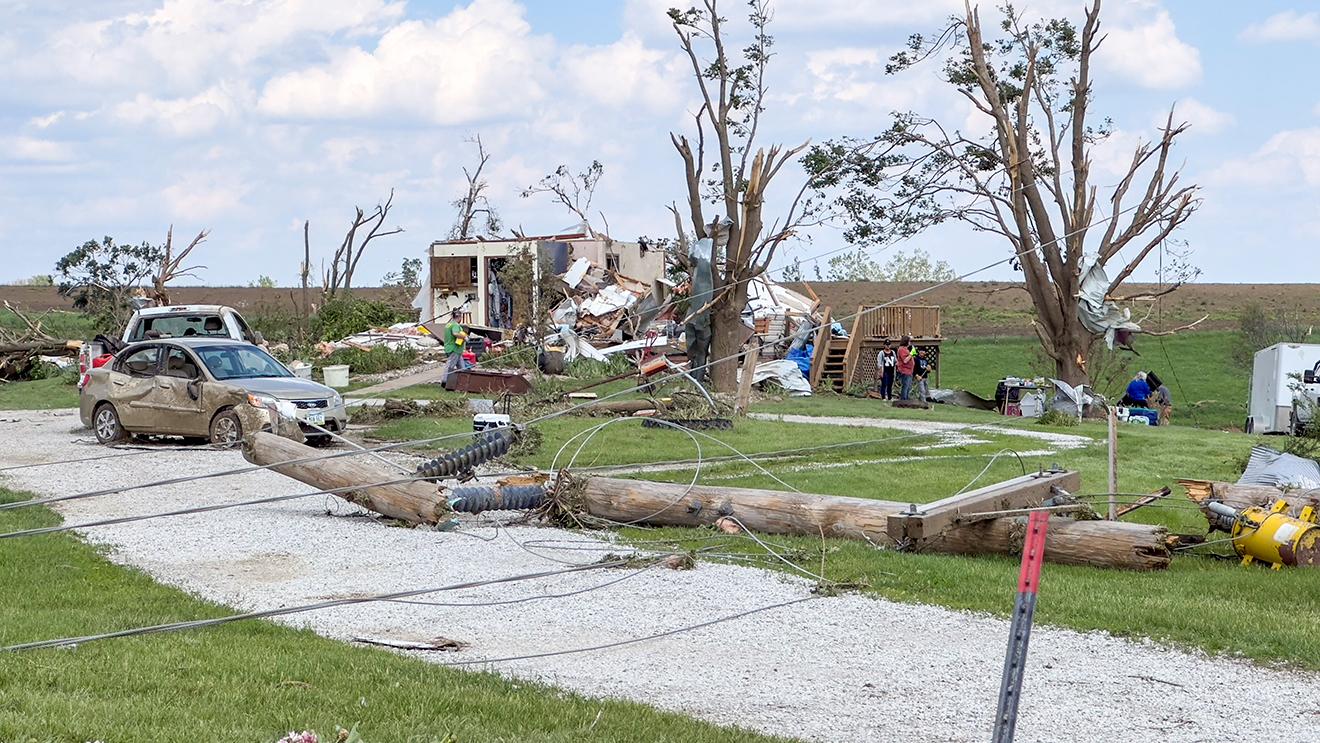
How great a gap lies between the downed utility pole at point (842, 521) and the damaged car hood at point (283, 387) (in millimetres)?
7483

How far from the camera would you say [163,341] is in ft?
64.0

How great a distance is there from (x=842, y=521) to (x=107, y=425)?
1238 cm

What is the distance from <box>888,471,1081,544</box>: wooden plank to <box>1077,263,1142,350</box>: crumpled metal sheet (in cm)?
1419

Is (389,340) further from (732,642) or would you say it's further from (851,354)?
(732,642)

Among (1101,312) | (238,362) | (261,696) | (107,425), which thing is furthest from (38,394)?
(261,696)

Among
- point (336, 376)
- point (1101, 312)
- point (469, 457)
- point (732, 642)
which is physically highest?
point (1101, 312)

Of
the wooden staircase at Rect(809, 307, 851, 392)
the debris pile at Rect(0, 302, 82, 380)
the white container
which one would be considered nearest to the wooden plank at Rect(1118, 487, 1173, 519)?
the white container

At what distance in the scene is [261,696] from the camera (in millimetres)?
6000

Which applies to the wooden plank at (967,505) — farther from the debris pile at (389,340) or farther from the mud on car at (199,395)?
the debris pile at (389,340)

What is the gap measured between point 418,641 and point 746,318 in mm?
28901

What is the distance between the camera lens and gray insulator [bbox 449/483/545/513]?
1244 cm

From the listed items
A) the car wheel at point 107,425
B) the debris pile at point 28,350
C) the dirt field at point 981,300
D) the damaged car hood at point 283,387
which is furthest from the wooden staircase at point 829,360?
the dirt field at point 981,300

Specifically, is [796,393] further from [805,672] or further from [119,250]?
[805,672]

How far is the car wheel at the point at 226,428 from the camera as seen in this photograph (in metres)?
18.5
